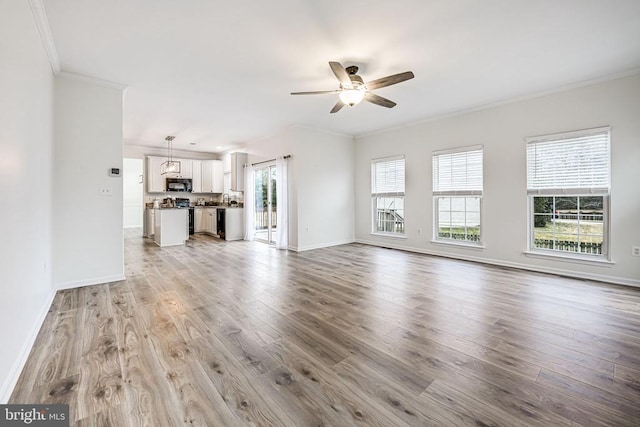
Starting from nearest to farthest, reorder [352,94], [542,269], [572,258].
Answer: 1. [352,94]
2. [572,258]
3. [542,269]

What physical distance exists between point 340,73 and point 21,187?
9.30ft

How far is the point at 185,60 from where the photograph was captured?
128 inches

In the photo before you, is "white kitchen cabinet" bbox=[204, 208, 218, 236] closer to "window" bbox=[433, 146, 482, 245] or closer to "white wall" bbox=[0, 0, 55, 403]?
"white wall" bbox=[0, 0, 55, 403]

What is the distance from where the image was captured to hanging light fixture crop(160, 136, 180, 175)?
756 cm

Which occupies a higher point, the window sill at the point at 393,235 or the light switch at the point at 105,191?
the light switch at the point at 105,191

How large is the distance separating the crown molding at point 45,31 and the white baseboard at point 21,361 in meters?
2.57

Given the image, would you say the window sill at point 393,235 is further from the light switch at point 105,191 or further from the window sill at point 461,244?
the light switch at point 105,191

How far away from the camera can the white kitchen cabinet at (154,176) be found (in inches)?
320

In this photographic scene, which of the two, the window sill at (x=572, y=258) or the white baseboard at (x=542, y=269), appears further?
the window sill at (x=572, y=258)

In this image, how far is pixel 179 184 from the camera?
858cm

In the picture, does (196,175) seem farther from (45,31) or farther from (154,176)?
(45,31)

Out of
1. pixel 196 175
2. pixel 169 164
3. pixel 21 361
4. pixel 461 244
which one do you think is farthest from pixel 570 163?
pixel 196 175

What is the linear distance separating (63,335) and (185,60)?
2988 mm

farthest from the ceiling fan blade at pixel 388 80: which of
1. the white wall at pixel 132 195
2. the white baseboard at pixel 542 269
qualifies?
the white wall at pixel 132 195
